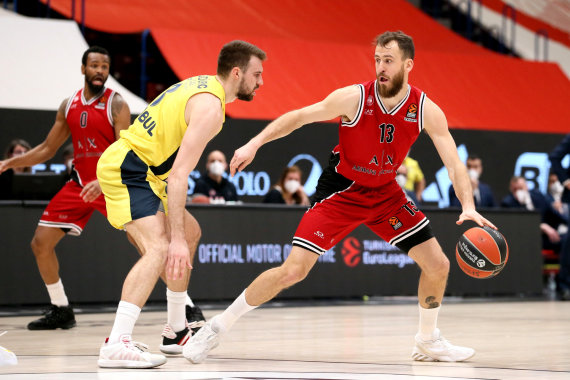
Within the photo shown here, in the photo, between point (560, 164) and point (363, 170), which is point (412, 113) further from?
point (560, 164)

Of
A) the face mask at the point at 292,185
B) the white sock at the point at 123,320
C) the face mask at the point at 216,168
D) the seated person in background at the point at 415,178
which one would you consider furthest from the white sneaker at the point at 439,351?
the seated person in background at the point at 415,178

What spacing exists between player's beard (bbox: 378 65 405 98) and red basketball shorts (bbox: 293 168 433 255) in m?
0.63

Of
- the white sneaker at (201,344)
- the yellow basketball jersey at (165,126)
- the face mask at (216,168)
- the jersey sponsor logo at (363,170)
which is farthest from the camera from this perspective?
the face mask at (216,168)

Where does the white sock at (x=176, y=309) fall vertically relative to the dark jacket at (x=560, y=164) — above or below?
below

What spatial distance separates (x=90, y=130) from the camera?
8102mm

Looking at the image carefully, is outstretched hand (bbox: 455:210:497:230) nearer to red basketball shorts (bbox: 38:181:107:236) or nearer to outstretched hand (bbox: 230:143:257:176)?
outstretched hand (bbox: 230:143:257:176)

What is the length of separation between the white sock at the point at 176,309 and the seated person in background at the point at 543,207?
8.90 m

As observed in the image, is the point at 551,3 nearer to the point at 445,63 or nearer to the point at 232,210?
the point at 445,63

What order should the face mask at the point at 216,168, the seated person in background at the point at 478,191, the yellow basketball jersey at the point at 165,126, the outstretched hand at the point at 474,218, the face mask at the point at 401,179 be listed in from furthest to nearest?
the seated person in background at the point at 478,191 < the face mask at the point at 401,179 < the face mask at the point at 216,168 < the yellow basketball jersey at the point at 165,126 < the outstretched hand at the point at 474,218

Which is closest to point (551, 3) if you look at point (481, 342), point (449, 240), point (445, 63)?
point (445, 63)

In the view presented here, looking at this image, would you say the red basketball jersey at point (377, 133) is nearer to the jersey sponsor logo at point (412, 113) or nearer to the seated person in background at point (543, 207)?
the jersey sponsor logo at point (412, 113)

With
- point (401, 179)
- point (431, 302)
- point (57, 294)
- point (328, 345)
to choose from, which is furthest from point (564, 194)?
point (57, 294)

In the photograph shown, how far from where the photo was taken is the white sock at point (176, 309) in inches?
252

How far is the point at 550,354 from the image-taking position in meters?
6.61
